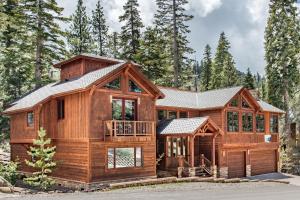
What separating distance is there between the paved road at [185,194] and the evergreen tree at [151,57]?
24306 millimetres

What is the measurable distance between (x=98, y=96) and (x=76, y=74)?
5.12 meters

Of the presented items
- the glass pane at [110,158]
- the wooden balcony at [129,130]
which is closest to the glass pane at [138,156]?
the wooden balcony at [129,130]

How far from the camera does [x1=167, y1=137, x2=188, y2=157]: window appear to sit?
30850 millimetres

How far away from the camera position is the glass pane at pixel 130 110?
86.7 ft

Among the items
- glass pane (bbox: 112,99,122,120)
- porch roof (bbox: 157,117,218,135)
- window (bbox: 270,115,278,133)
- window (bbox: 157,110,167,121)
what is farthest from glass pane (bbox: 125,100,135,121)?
window (bbox: 270,115,278,133)

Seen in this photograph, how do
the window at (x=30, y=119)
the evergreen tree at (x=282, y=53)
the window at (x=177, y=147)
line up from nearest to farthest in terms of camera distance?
1. the window at (x=30, y=119)
2. the window at (x=177, y=147)
3. the evergreen tree at (x=282, y=53)

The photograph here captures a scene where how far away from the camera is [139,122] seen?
A: 85.0 ft

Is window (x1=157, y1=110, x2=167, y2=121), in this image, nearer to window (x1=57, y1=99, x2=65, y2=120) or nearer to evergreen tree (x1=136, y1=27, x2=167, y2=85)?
window (x1=57, y1=99, x2=65, y2=120)

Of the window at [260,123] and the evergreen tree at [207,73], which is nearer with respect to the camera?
the window at [260,123]

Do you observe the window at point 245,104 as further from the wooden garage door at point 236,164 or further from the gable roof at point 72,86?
the gable roof at point 72,86

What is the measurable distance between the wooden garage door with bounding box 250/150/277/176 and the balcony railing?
1430cm

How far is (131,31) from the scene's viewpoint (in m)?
48.9

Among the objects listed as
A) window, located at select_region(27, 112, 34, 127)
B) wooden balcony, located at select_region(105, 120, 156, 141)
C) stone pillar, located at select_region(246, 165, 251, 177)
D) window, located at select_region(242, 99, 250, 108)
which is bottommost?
stone pillar, located at select_region(246, 165, 251, 177)

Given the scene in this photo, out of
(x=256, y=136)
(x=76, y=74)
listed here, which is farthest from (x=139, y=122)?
(x=256, y=136)
